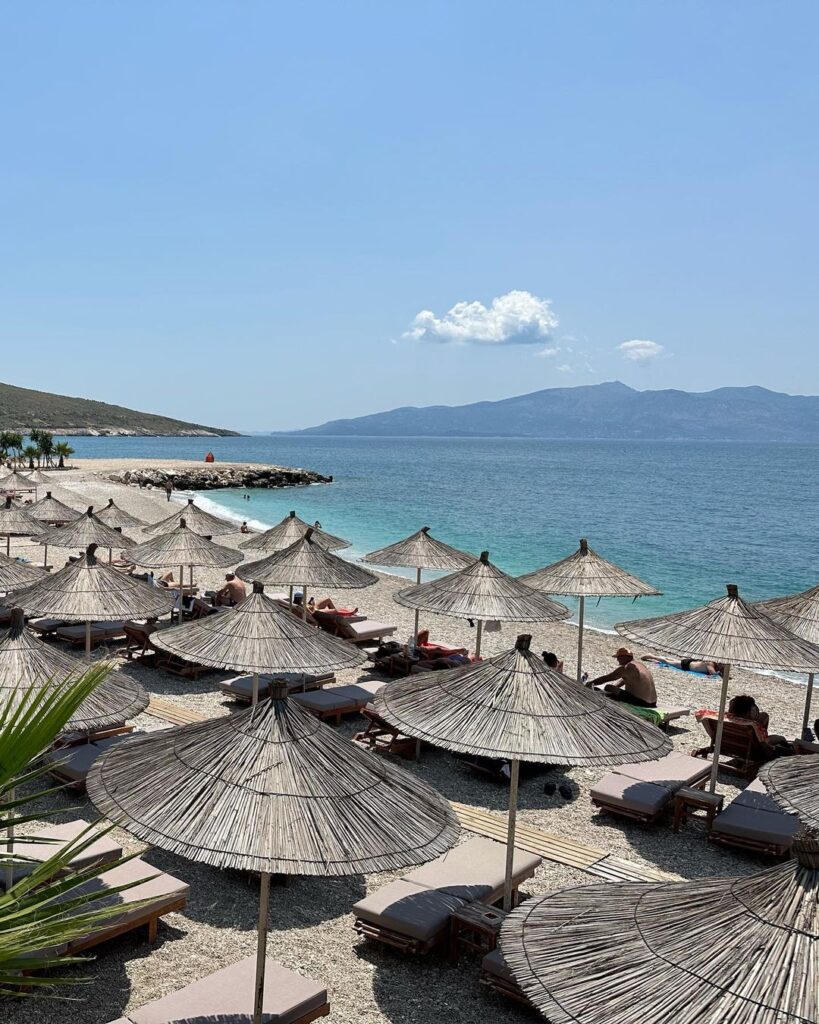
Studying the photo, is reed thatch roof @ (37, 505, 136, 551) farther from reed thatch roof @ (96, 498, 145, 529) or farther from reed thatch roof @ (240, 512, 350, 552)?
reed thatch roof @ (96, 498, 145, 529)

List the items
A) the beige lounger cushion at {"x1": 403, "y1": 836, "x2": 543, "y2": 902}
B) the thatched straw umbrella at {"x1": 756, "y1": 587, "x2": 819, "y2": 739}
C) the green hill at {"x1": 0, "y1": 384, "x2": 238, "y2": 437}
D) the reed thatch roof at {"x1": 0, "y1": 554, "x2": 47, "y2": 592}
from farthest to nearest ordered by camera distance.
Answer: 1. the green hill at {"x1": 0, "y1": 384, "x2": 238, "y2": 437}
2. the reed thatch roof at {"x1": 0, "y1": 554, "x2": 47, "y2": 592}
3. the thatched straw umbrella at {"x1": 756, "y1": 587, "x2": 819, "y2": 739}
4. the beige lounger cushion at {"x1": 403, "y1": 836, "x2": 543, "y2": 902}

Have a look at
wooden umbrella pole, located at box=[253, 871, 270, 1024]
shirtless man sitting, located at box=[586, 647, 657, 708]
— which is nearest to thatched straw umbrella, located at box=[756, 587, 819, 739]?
shirtless man sitting, located at box=[586, 647, 657, 708]

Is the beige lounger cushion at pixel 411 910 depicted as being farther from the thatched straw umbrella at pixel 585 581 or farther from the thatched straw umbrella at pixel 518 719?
the thatched straw umbrella at pixel 585 581

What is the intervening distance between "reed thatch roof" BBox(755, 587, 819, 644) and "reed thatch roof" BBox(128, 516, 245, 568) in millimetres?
8401

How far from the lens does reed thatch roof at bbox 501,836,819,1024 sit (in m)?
2.88

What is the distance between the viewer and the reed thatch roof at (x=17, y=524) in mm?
16641

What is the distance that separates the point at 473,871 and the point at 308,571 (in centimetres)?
647

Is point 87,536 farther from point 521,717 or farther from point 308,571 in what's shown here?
point 521,717

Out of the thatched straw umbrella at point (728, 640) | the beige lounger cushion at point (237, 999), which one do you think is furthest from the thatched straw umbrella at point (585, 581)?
the beige lounger cushion at point (237, 999)

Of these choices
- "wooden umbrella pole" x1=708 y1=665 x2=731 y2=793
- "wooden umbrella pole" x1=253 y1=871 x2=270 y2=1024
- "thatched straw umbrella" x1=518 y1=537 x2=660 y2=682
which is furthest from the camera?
"thatched straw umbrella" x1=518 y1=537 x2=660 y2=682

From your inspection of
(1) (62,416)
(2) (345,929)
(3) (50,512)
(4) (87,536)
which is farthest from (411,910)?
(1) (62,416)

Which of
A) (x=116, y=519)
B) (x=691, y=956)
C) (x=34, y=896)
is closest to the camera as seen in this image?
(x=34, y=896)

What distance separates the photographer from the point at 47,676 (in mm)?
5629

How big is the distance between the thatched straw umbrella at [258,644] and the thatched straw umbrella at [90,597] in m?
1.34
